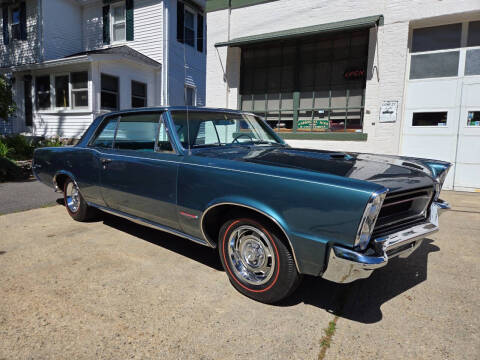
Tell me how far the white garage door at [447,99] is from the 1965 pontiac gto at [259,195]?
472 centimetres

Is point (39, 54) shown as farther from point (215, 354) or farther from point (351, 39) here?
point (215, 354)

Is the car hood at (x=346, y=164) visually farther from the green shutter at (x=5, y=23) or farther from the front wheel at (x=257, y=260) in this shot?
the green shutter at (x=5, y=23)

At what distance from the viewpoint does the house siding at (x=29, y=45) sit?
1398 cm

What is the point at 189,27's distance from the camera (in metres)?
14.4

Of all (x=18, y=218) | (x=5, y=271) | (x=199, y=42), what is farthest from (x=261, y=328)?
(x=199, y=42)

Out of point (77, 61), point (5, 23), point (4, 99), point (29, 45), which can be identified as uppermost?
point (5, 23)

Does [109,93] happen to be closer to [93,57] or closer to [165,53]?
[93,57]

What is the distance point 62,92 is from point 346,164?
13330mm

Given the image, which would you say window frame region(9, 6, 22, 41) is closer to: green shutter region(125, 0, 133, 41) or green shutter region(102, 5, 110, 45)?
green shutter region(102, 5, 110, 45)

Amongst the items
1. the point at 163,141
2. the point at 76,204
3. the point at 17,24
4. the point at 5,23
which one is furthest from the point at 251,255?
the point at 5,23

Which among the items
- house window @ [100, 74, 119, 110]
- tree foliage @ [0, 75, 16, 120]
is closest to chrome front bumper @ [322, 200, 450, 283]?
tree foliage @ [0, 75, 16, 120]

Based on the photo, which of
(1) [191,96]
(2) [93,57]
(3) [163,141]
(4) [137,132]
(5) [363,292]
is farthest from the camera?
(1) [191,96]

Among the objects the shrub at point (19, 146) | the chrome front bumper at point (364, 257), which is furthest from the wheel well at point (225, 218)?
the shrub at point (19, 146)

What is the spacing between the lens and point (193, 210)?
295 centimetres
